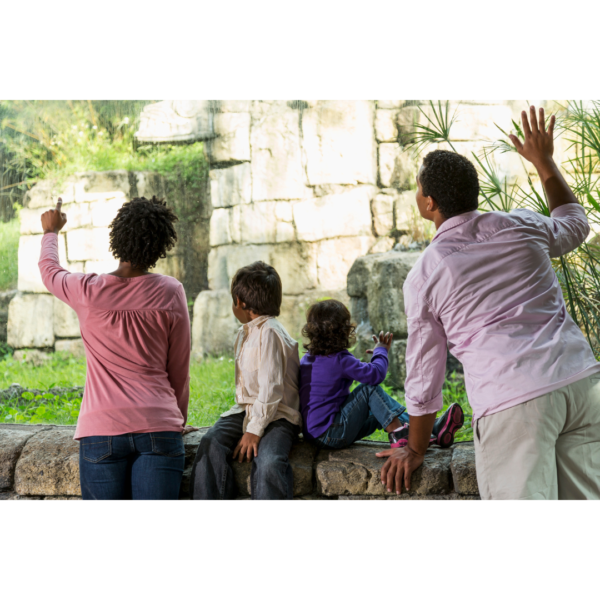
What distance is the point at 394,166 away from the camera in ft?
22.7

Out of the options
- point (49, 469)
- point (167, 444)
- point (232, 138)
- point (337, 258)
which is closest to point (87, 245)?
point (232, 138)

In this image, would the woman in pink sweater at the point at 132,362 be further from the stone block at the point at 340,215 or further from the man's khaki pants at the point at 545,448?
the stone block at the point at 340,215

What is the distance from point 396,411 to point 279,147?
5367 millimetres

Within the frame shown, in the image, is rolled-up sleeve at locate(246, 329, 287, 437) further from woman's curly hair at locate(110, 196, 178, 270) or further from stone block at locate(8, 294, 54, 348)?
stone block at locate(8, 294, 54, 348)

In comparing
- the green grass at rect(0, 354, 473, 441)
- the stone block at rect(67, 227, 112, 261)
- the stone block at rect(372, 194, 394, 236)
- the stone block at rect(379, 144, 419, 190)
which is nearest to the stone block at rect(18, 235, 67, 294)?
the stone block at rect(67, 227, 112, 261)

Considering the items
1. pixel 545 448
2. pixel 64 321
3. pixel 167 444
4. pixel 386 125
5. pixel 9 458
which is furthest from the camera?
pixel 64 321

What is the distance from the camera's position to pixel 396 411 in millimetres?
2117

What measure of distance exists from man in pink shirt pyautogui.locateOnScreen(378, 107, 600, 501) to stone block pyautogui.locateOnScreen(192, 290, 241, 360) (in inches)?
207

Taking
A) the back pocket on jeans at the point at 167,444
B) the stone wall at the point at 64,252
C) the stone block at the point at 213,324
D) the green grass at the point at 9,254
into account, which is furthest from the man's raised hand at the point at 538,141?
the green grass at the point at 9,254

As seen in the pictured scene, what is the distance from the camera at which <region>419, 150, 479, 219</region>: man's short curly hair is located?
5.78ft

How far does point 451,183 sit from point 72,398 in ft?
13.0

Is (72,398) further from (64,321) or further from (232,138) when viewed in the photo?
(232,138)

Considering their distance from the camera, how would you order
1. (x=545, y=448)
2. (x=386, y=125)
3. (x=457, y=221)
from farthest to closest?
(x=386, y=125) < (x=457, y=221) < (x=545, y=448)

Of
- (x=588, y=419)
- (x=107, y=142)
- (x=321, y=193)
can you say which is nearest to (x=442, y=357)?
(x=588, y=419)
